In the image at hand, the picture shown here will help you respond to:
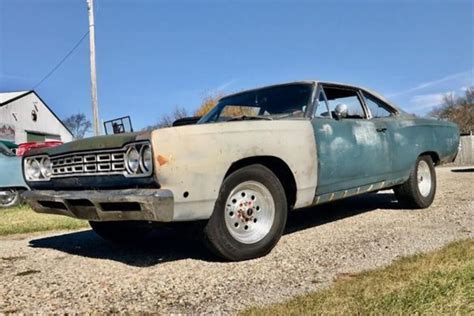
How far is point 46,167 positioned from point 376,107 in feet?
12.6

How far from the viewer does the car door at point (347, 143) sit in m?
4.42

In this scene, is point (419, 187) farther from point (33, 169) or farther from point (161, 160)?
point (33, 169)

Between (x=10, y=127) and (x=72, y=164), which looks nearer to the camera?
(x=72, y=164)

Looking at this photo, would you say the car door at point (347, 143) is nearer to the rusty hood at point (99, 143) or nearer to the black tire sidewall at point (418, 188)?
the black tire sidewall at point (418, 188)

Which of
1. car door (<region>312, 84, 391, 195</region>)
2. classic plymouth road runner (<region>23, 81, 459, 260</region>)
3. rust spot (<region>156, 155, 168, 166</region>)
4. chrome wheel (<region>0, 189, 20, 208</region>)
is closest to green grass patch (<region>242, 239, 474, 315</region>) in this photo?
classic plymouth road runner (<region>23, 81, 459, 260</region>)

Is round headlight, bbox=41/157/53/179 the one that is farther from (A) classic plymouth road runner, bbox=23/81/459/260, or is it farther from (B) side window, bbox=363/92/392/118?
(B) side window, bbox=363/92/392/118

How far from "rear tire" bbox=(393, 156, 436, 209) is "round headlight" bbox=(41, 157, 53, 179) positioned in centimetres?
407

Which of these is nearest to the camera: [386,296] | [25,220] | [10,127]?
[386,296]

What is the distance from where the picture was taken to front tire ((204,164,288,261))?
3.54 m

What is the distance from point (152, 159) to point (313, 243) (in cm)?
184

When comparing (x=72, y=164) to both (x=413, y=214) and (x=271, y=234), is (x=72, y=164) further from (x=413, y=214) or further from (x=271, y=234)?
(x=413, y=214)

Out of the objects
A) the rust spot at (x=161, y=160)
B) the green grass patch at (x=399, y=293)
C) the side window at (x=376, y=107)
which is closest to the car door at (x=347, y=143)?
the side window at (x=376, y=107)

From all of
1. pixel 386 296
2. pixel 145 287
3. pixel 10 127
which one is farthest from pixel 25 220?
pixel 10 127

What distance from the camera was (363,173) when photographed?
4906 mm
